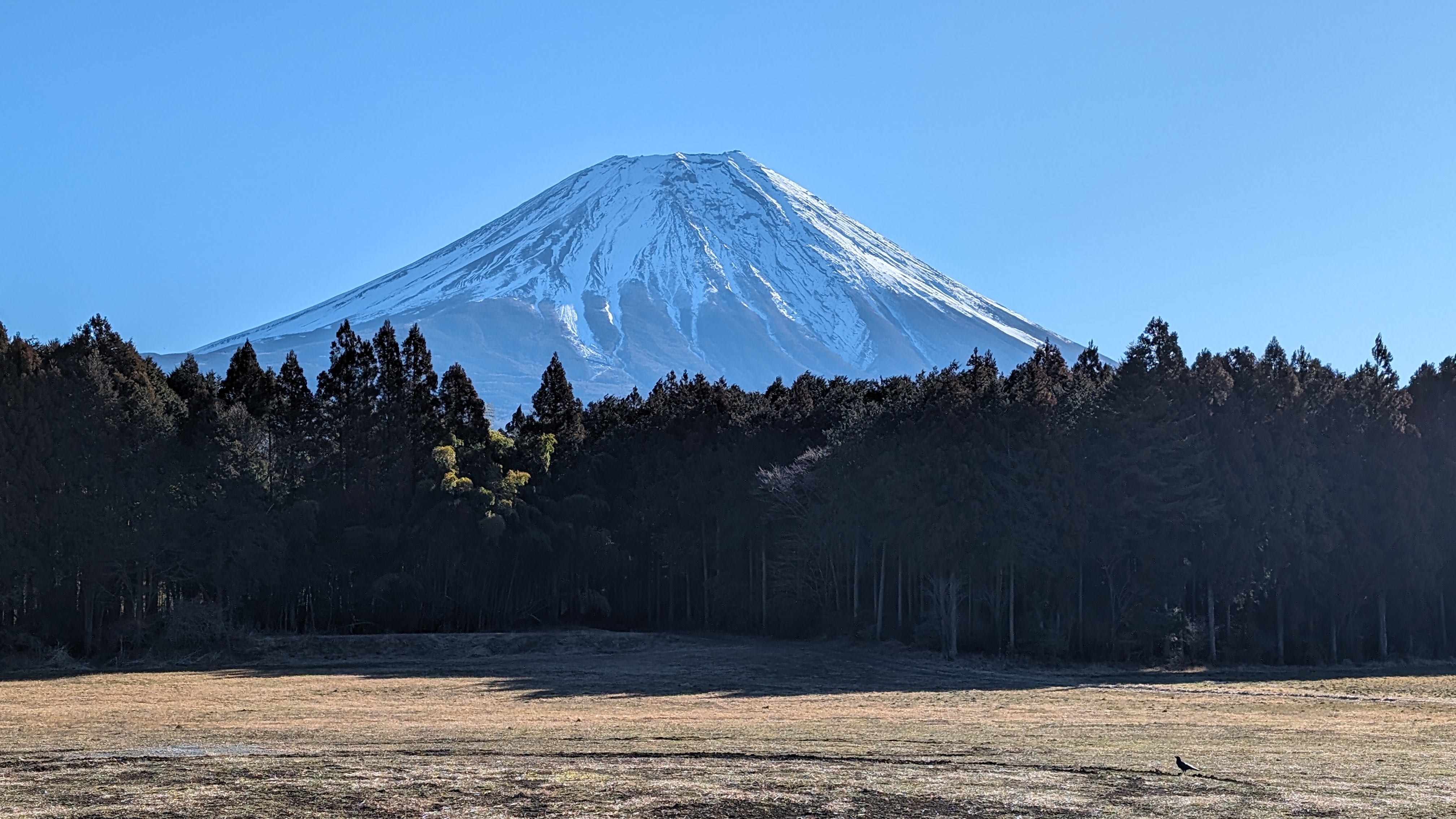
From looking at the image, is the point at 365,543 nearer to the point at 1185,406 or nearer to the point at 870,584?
the point at 870,584

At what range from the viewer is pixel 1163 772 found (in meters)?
13.8

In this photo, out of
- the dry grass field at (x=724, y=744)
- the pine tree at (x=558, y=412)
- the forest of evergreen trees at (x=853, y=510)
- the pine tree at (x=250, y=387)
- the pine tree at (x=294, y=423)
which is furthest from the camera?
the pine tree at (x=558, y=412)

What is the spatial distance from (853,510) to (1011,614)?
26.9 feet

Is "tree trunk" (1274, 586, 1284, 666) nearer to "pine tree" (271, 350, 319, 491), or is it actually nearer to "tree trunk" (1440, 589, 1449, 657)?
"tree trunk" (1440, 589, 1449, 657)

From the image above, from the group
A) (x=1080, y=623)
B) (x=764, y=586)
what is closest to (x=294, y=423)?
(x=764, y=586)

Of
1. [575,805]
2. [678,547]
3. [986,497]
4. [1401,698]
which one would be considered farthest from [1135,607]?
[575,805]

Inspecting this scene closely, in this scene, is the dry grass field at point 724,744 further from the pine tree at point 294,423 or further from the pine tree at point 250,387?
the pine tree at point 250,387

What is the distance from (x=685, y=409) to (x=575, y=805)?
48.1 m

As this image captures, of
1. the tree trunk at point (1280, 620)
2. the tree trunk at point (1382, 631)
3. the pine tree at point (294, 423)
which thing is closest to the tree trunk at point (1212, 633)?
the tree trunk at point (1280, 620)

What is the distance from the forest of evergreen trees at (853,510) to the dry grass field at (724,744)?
5026mm

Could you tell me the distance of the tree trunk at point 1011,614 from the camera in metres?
42.7

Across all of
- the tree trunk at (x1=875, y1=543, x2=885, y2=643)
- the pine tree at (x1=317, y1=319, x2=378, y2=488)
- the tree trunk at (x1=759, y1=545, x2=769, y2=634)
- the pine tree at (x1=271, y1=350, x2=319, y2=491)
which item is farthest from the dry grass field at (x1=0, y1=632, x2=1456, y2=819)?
the pine tree at (x1=317, y1=319, x2=378, y2=488)

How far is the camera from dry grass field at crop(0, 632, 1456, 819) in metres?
11.6

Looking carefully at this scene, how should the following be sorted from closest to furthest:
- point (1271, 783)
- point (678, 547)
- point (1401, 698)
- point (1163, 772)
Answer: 1. point (1271, 783)
2. point (1163, 772)
3. point (1401, 698)
4. point (678, 547)
